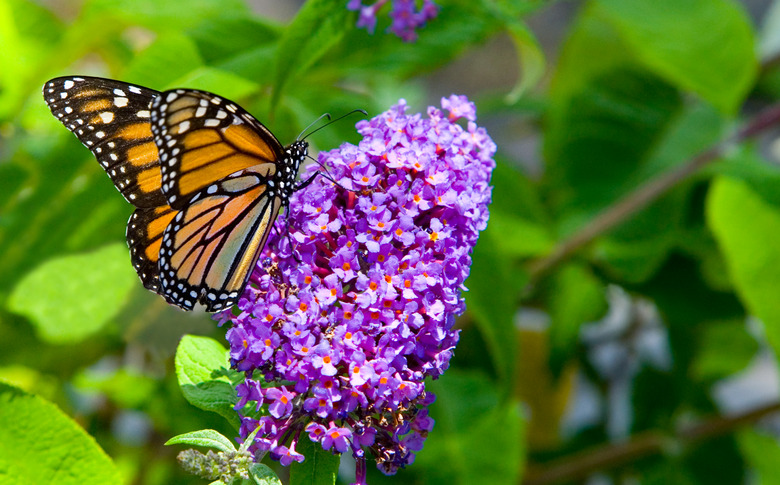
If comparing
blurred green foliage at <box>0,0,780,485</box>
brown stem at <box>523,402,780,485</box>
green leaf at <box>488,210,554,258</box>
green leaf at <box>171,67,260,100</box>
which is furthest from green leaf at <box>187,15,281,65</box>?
brown stem at <box>523,402,780,485</box>

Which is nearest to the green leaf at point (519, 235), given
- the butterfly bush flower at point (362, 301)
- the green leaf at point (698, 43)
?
the green leaf at point (698, 43)

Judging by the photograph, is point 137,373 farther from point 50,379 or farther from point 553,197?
point 553,197

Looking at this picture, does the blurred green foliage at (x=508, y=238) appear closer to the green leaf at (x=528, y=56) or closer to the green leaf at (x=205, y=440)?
the green leaf at (x=528, y=56)

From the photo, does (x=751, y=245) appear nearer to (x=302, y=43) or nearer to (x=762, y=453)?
(x=762, y=453)

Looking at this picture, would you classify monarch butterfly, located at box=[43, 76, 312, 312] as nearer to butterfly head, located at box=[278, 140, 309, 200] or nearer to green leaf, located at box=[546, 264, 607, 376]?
butterfly head, located at box=[278, 140, 309, 200]

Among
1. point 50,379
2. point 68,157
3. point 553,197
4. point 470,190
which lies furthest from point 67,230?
point 553,197

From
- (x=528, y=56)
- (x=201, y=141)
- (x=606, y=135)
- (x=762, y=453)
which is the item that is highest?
(x=606, y=135)

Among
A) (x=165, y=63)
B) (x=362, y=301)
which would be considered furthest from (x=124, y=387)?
(x=362, y=301)

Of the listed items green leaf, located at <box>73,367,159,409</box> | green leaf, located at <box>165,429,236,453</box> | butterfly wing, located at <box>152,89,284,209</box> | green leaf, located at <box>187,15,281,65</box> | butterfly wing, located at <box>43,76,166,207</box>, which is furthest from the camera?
green leaf, located at <box>73,367,159,409</box>
